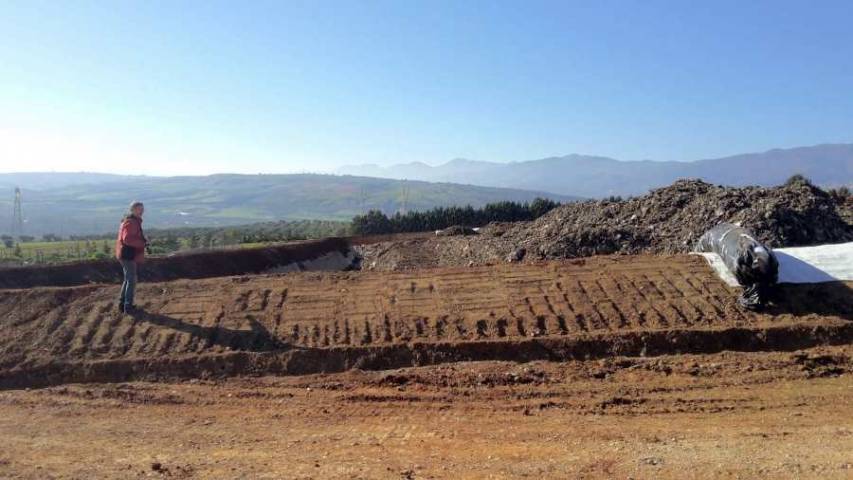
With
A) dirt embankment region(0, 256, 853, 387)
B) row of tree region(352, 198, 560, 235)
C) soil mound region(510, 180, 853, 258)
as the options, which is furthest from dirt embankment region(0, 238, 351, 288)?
row of tree region(352, 198, 560, 235)

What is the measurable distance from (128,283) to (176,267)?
900cm

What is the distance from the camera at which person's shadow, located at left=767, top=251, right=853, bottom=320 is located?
9.95 meters

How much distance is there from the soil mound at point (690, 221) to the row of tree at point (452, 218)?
18893mm

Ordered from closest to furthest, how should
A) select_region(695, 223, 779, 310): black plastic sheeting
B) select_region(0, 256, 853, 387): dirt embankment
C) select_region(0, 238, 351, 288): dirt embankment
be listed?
select_region(0, 256, 853, 387): dirt embankment → select_region(695, 223, 779, 310): black plastic sheeting → select_region(0, 238, 351, 288): dirt embankment

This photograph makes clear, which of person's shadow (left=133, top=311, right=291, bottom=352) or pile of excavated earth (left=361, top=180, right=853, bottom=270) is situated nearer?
person's shadow (left=133, top=311, right=291, bottom=352)

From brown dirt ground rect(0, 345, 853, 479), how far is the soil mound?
714 cm

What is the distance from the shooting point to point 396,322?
1012cm

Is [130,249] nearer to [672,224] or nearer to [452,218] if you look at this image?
[672,224]

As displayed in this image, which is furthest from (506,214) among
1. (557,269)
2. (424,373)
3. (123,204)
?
(123,204)

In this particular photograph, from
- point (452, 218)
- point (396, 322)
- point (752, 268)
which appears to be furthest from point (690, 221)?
point (452, 218)

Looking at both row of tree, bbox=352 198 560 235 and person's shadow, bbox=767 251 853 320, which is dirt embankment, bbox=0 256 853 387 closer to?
person's shadow, bbox=767 251 853 320

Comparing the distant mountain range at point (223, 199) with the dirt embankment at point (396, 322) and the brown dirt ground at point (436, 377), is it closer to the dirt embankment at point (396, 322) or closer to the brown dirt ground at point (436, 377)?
the dirt embankment at point (396, 322)

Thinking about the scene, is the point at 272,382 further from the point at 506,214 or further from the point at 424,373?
the point at 506,214

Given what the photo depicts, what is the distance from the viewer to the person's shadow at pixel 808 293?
9.95 metres
